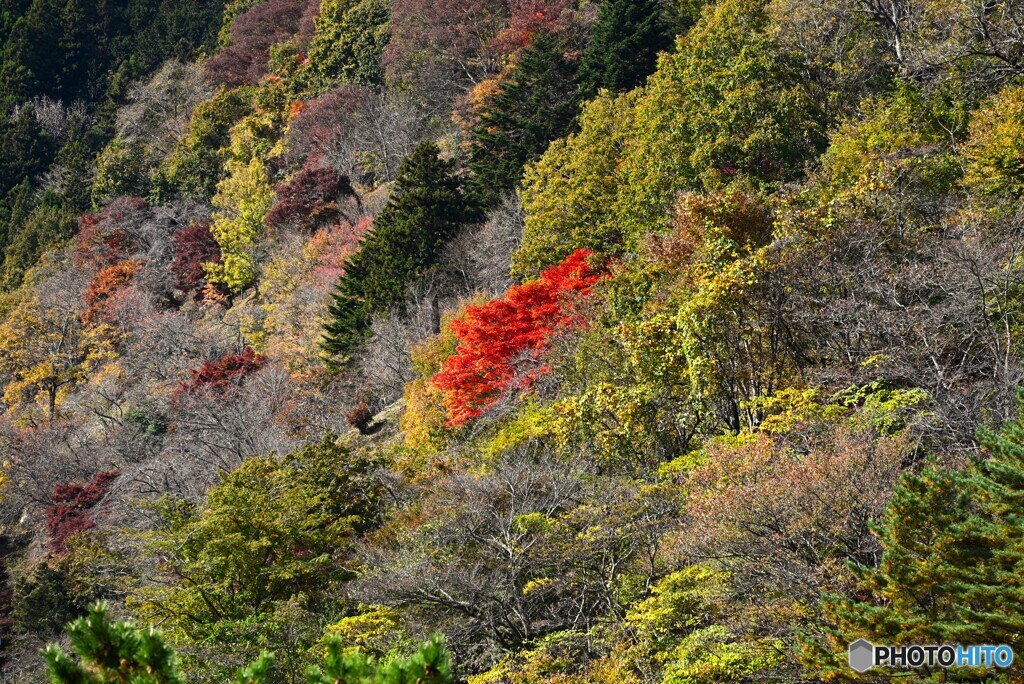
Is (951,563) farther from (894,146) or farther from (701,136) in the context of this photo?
(701,136)

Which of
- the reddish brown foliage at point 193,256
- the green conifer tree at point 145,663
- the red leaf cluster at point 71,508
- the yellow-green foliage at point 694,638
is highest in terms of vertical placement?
the green conifer tree at point 145,663

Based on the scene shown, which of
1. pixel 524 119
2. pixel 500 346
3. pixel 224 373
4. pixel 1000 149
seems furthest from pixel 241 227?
pixel 1000 149

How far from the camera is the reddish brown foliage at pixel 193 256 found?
1937 inches

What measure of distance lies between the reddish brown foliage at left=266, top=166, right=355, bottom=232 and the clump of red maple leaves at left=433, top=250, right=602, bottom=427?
71.5 feet

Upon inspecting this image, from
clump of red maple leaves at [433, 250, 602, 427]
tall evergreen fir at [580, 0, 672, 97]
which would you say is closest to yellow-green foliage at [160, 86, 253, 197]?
tall evergreen fir at [580, 0, 672, 97]

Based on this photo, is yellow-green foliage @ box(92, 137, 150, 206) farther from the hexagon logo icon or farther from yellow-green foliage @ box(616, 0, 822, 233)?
the hexagon logo icon

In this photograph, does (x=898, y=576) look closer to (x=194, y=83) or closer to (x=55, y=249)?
(x=55, y=249)

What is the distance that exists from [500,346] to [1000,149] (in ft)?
37.6

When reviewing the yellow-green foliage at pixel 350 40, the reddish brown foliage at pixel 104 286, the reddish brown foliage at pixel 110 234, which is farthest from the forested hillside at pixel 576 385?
the reddish brown foliage at pixel 110 234

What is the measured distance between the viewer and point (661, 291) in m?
18.8

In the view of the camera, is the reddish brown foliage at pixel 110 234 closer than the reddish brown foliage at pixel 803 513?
No

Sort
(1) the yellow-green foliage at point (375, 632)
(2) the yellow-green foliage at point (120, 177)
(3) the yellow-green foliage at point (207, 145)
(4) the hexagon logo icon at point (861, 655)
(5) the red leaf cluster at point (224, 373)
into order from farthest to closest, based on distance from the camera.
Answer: (2) the yellow-green foliage at point (120, 177), (3) the yellow-green foliage at point (207, 145), (5) the red leaf cluster at point (224, 373), (1) the yellow-green foliage at point (375, 632), (4) the hexagon logo icon at point (861, 655)

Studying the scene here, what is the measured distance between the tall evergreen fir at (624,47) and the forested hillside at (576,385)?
139 millimetres

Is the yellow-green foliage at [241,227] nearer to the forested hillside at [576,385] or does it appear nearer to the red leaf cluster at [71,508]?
the forested hillside at [576,385]
